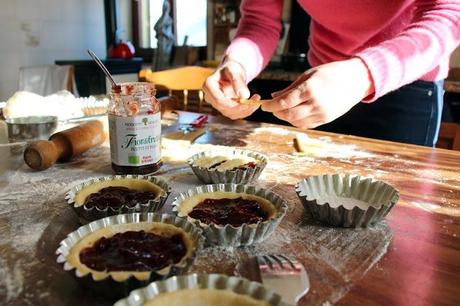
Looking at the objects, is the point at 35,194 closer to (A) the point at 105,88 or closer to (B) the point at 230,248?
(B) the point at 230,248

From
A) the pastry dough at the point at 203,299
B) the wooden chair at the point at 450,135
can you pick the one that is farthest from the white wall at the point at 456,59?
the pastry dough at the point at 203,299

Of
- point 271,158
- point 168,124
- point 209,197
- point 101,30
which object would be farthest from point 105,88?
point 209,197

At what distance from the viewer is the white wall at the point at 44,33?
10.5ft

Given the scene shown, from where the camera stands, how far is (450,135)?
2281 millimetres

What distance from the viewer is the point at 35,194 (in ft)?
3.02

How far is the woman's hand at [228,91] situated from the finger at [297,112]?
159 mm

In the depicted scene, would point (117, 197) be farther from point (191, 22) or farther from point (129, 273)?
point (191, 22)

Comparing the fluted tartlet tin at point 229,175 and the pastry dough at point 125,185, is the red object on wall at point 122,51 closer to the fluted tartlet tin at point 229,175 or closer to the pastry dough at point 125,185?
the fluted tartlet tin at point 229,175

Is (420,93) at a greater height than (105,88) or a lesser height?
greater

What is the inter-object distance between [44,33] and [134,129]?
2.92 m

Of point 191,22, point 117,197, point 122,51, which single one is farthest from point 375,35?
point 191,22

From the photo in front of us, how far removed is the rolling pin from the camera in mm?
1030

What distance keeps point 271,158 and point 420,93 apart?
549 mm

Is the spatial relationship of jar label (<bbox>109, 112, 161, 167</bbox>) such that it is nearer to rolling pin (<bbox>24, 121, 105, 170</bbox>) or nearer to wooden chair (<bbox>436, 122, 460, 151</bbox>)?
rolling pin (<bbox>24, 121, 105, 170</bbox>)
